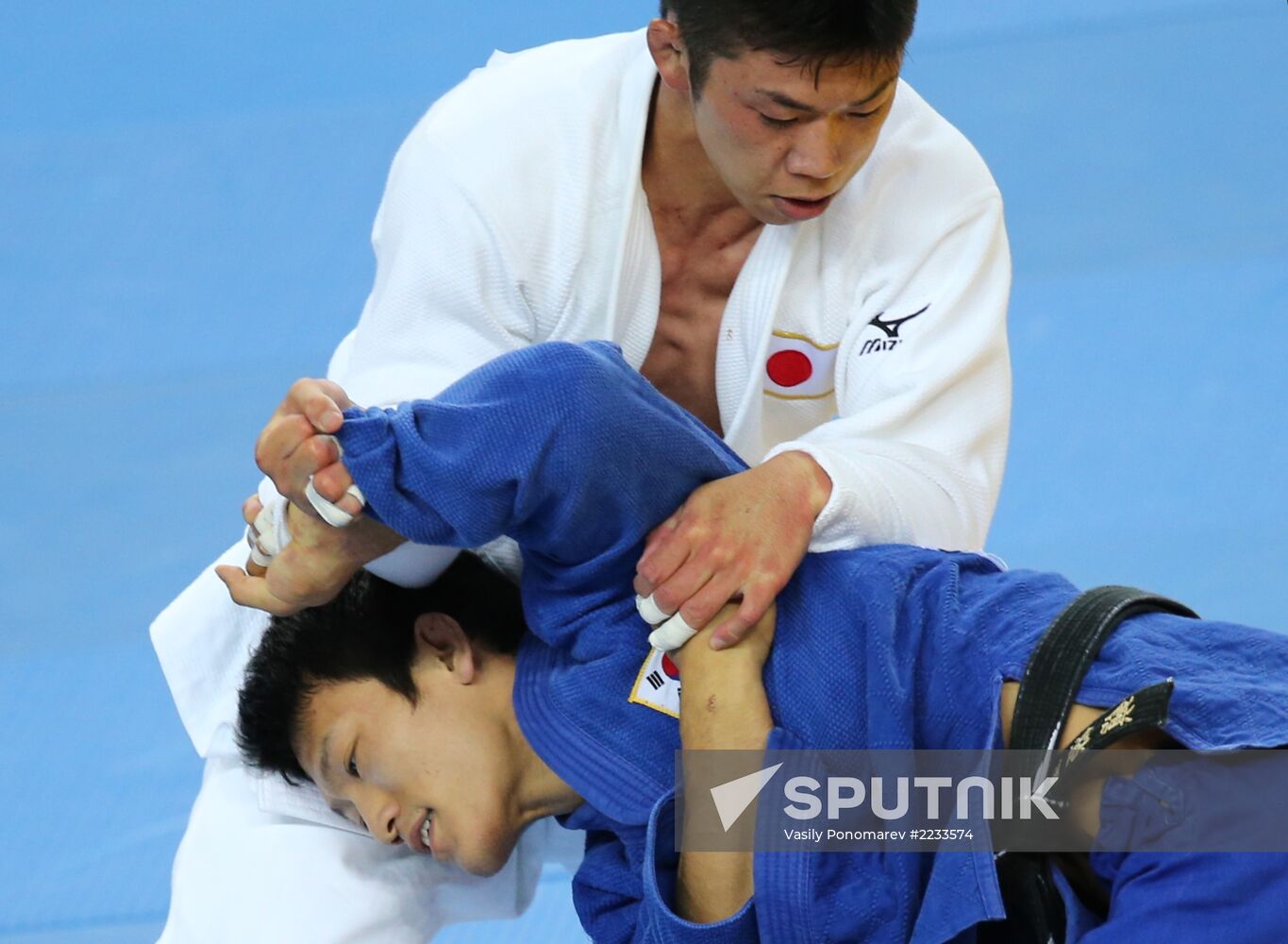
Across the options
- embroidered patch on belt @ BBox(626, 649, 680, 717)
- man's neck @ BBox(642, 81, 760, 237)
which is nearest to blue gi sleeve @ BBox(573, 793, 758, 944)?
embroidered patch on belt @ BBox(626, 649, 680, 717)

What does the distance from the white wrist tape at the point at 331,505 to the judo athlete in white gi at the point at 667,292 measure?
251 millimetres

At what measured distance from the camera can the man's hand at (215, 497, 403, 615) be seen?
5.54 feet

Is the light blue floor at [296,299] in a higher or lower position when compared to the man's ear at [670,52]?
lower

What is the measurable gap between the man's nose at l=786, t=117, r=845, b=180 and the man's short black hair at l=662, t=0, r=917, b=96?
80mm

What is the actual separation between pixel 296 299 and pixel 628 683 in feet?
7.05

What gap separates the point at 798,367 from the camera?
7.16ft

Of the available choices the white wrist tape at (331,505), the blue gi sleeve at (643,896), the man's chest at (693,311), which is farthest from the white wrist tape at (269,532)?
the man's chest at (693,311)

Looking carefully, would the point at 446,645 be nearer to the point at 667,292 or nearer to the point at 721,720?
the point at 721,720

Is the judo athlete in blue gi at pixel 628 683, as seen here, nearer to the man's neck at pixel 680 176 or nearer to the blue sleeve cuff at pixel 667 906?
the blue sleeve cuff at pixel 667 906

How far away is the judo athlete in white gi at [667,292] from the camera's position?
6.32 ft

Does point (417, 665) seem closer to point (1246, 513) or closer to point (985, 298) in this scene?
point (985, 298)

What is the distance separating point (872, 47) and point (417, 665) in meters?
0.83

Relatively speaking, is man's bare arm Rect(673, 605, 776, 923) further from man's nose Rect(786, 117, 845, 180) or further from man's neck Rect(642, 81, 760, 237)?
man's neck Rect(642, 81, 760, 237)

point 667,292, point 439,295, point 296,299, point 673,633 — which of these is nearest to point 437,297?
point 439,295
